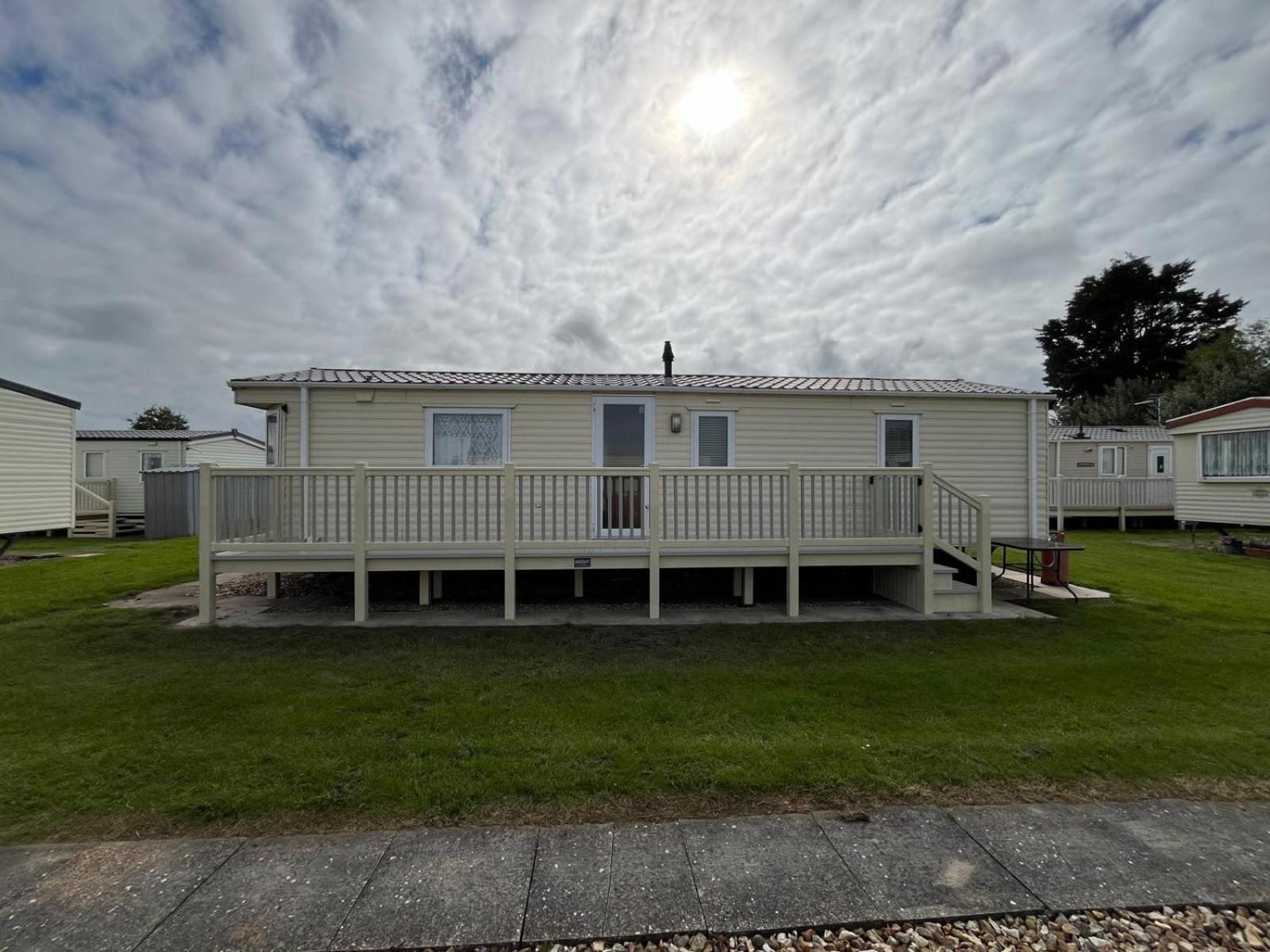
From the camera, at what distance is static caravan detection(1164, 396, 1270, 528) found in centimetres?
1230

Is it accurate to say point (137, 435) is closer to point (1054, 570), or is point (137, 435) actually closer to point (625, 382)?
point (625, 382)

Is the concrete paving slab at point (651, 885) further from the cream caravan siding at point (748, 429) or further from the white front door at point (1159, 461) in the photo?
the white front door at point (1159, 461)

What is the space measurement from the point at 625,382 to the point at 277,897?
7.00 m

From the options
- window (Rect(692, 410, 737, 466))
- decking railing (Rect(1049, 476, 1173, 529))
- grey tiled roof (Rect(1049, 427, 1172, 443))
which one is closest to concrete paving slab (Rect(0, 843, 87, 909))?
window (Rect(692, 410, 737, 466))

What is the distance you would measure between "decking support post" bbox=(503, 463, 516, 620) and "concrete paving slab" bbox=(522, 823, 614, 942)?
3.94 m

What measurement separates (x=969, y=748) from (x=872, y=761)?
0.69 meters

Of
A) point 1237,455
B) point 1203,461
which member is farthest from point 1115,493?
point 1237,455

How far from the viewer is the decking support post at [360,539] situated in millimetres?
6121

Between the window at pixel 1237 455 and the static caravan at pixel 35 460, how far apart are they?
2672 cm

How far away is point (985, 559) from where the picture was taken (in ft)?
22.3

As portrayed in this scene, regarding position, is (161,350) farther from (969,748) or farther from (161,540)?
(969,748)

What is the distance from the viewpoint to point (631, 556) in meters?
6.53

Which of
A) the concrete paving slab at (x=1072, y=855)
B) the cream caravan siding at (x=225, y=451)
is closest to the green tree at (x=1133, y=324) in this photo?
the concrete paving slab at (x=1072, y=855)

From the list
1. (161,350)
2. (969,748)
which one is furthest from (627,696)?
(161,350)
